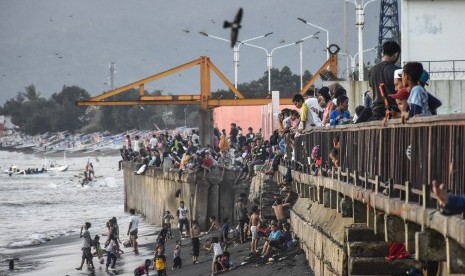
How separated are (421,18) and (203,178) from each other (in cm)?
1179

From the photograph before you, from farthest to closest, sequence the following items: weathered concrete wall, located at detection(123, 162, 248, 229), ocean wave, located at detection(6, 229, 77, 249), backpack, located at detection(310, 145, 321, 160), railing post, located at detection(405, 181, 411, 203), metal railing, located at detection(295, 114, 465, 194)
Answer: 1. ocean wave, located at detection(6, 229, 77, 249)
2. weathered concrete wall, located at detection(123, 162, 248, 229)
3. backpack, located at detection(310, 145, 321, 160)
4. railing post, located at detection(405, 181, 411, 203)
5. metal railing, located at detection(295, 114, 465, 194)

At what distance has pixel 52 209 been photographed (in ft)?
298

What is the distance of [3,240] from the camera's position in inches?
2445

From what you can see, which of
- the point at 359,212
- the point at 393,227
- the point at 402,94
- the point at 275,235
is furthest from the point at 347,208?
the point at 275,235

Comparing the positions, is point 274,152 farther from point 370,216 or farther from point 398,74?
point 398,74

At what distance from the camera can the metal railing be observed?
1231 cm

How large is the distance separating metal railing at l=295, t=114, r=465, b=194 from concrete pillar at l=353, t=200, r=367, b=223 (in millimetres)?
436

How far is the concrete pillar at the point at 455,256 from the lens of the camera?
1188 cm

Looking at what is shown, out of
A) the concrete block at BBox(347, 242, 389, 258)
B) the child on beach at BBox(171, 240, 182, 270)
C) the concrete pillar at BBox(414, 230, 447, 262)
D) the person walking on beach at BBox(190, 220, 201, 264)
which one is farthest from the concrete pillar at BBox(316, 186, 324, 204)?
the child on beach at BBox(171, 240, 182, 270)

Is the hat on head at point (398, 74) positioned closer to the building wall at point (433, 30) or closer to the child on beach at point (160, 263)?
the child on beach at point (160, 263)

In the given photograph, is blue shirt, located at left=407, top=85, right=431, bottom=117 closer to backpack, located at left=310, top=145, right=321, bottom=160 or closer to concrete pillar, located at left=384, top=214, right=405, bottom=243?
concrete pillar, located at left=384, top=214, right=405, bottom=243

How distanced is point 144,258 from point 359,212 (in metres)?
26.5

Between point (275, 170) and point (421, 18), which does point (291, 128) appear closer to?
point (275, 170)

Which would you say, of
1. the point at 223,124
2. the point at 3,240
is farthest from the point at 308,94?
the point at 223,124
